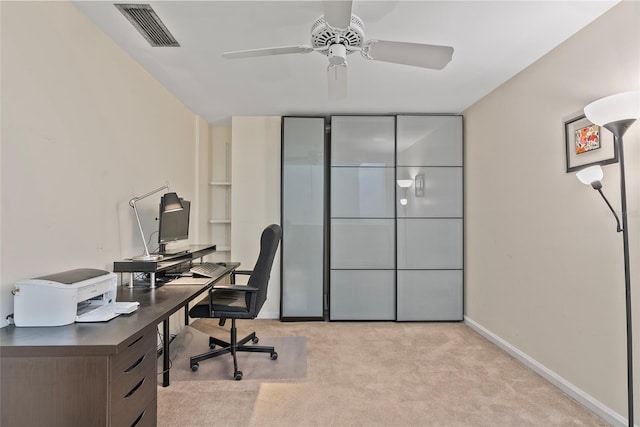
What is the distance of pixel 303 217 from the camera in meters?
4.14

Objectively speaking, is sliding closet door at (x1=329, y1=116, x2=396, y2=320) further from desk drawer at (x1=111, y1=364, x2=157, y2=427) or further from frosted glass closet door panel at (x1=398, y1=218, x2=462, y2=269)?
desk drawer at (x1=111, y1=364, x2=157, y2=427)

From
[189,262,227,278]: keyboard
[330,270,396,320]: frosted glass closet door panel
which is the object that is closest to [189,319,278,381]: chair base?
[189,262,227,278]: keyboard

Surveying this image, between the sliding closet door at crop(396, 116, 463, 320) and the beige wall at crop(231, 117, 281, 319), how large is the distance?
1.56 meters

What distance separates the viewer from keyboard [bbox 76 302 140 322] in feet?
5.10

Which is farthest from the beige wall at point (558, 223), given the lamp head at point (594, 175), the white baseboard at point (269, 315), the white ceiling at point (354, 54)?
the white baseboard at point (269, 315)

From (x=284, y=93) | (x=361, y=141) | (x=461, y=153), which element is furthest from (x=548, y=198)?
(x=284, y=93)

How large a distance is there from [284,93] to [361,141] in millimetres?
1170

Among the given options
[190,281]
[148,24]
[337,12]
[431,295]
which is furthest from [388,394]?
[148,24]

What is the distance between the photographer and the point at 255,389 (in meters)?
2.48

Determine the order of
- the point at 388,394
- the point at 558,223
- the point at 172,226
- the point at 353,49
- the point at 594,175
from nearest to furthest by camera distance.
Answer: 1. the point at 594,175
2. the point at 353,49
3. the point at 388,394
4. the point at 558,223
5. the point at 172,226

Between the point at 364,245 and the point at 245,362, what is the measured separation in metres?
1.92

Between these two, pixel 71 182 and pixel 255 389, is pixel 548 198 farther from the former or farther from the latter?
pixel 71 182

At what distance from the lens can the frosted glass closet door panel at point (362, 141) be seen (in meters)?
4.14

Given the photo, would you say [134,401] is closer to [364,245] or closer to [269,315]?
[269,315]
